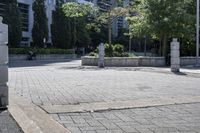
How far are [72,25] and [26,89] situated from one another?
63669mm

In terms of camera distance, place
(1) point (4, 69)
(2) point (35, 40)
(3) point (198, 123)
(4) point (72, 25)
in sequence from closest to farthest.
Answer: (3) point (198, 123)
(1) point (4, 69)
(2) point (35, 40)
(4) point (72, 25)

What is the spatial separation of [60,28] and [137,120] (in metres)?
64.6

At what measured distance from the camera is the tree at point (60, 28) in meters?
71.6

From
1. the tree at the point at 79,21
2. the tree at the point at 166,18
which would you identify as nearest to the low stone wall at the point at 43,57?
the tree at the point at 79,21

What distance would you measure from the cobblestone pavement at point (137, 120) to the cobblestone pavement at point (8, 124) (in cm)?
79

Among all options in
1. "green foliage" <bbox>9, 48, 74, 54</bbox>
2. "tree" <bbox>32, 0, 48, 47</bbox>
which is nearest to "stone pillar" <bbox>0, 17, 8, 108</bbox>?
"green foliage" <bbox>9, 48, 74, 54</bbox>

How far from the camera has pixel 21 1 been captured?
258 feet

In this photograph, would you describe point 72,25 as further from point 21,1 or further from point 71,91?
point 71,91

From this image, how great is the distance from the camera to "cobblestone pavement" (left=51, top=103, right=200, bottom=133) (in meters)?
7.30

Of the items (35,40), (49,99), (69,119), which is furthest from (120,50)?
(35,40)

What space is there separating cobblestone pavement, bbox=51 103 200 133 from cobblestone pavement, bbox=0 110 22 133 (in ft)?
2.58

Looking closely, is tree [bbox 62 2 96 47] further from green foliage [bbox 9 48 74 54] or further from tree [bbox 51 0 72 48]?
green foliage [bbox 9 48 74 54]

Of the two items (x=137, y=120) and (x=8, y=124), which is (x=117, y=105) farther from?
(x=8, y=124)

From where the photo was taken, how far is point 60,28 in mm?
72000
